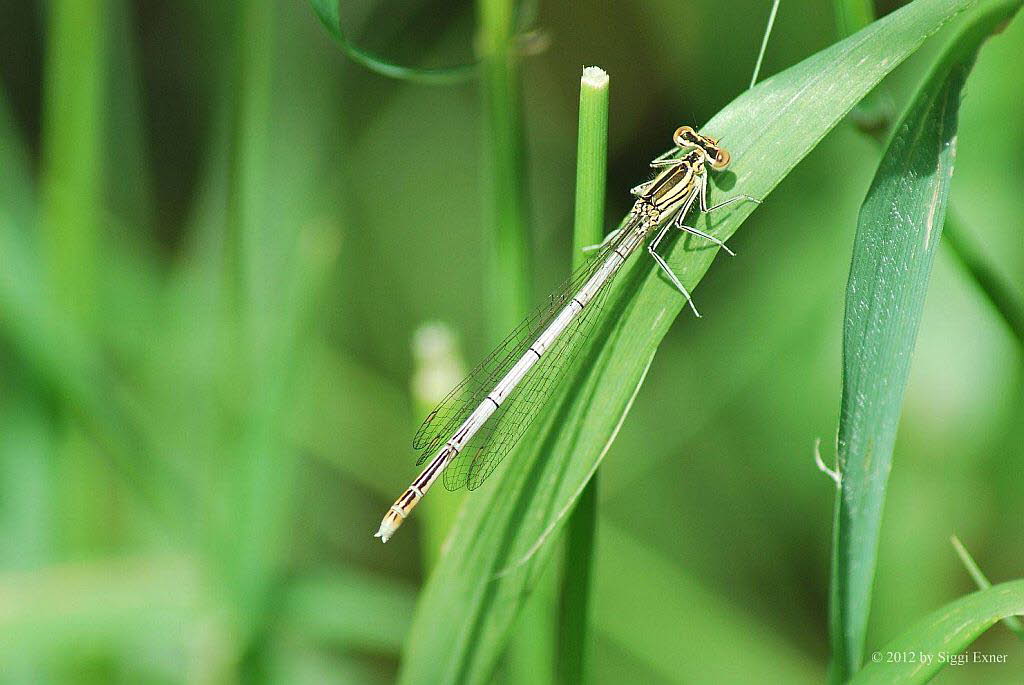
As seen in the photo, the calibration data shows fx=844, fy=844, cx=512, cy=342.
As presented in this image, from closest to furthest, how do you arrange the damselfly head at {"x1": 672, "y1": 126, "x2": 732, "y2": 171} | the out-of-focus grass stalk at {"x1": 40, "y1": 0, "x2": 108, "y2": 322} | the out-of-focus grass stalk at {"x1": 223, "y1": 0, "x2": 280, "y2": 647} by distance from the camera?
the damselfly head at {"x1": 672, "y1": 126, "x2": 732, "y2": 171}
the out-of-focus grass stalk at {"x1": 223, "y1": 0, "x2": 280, "y2": 647}
the out-of-focus grass stalk at {"x1": 40, "y1": 0, "x2": 108, "y2": 322}

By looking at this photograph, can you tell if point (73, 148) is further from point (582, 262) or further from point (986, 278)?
point (986, 278)

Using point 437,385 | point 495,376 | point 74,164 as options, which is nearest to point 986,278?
point 495,376

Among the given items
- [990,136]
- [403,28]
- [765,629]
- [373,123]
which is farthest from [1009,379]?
[373,123]

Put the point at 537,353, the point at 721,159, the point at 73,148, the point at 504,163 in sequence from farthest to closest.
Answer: the point at 73,148 → the point at 537,353 → the point at 504,163 → the point at 721,159

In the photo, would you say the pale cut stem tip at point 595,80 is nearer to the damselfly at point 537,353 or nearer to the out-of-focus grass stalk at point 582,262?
the out-of-focus grass stalk at point 582,262

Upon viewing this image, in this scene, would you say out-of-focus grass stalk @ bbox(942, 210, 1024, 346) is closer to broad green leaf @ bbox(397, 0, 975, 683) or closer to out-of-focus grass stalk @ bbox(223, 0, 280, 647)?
broad green leaf @ bbox(397, 0, 975, 683)

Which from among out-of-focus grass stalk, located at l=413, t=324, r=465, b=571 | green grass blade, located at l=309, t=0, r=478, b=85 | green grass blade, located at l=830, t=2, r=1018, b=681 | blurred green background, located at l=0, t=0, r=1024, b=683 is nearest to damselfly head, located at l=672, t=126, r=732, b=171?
green grass blade, located at l=830, t=2, r=1018, b=681

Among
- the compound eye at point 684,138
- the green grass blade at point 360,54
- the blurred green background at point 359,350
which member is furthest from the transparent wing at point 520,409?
the green grass blade at point 360,54
